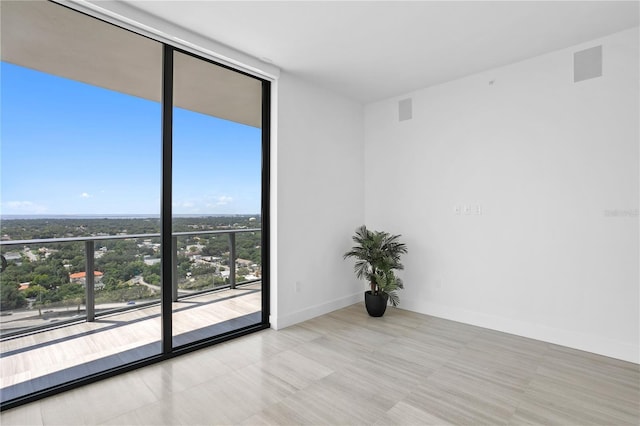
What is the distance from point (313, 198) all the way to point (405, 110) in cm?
182

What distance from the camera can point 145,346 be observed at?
316 centimetres

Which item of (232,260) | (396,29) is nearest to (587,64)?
(396,29)

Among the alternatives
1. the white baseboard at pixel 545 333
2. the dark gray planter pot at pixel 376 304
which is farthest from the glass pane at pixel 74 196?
the white baseboard at pixel 545 333

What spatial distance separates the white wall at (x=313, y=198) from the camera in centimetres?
384

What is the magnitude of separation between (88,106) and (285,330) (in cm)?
319

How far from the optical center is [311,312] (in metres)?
4.14

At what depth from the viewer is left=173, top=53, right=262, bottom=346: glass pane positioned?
355 centimetres

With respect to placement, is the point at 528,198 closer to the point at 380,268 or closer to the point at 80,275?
the point at 380,268

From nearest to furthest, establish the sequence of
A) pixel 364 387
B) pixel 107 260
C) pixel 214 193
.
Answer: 1. pixel 364 387
2. pixel 107 260
3. pixel 214 193

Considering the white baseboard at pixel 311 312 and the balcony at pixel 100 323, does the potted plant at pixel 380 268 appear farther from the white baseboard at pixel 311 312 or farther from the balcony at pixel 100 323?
the balcony at pixel 100 323

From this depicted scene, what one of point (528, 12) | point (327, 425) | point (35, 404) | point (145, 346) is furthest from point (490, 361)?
point (35, 404)

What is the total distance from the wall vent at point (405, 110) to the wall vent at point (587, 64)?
5.90 feet

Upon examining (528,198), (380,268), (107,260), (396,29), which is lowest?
(380,268)

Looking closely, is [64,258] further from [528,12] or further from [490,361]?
[528,12]
